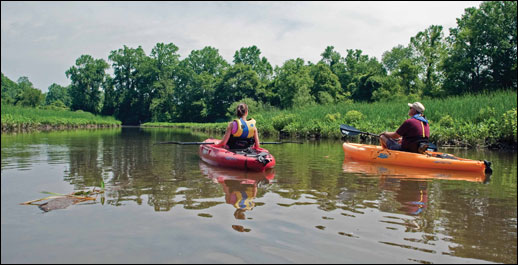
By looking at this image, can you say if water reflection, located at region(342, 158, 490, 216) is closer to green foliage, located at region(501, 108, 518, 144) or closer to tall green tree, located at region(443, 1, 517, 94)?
green foliage, located at region(501, 108, 518, 144)

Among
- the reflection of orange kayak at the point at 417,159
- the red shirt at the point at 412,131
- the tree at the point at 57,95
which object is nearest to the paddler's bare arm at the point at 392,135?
the red shirt at the point at 412,131

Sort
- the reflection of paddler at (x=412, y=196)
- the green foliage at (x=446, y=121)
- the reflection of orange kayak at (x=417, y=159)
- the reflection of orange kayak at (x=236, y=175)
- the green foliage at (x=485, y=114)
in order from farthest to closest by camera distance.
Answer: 1. the green foliage at (x=446, y=121)
2. the green foliage at (x=485, y=114)
3. the reflection of orange kayak at (x=417, y=159)
4. the reflection of orange kayak at (x=236, y=175)
5. the reflection of paddler at (x=412, y=196)

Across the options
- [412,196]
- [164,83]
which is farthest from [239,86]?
[412,196]

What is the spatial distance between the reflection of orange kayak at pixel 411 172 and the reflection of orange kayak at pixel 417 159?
0.10m

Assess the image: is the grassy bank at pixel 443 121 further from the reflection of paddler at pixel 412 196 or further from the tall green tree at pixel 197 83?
the tall green tree at pixel 197 83

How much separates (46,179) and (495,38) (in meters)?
34.9

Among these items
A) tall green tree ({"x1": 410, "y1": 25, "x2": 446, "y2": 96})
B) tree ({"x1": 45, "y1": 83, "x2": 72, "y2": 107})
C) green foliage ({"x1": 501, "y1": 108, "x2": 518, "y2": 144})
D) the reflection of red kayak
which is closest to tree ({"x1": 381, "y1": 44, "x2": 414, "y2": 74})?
tall green tree ({"x1": 410, "y1": 25, "x2": 446, "y2": 96})

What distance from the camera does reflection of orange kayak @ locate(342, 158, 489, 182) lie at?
668 cm

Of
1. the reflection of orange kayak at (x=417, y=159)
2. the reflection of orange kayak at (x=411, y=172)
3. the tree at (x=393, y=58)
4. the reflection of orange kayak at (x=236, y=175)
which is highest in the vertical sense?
the tree at (x=393, y=58)

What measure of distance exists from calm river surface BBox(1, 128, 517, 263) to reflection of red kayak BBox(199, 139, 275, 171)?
42cm

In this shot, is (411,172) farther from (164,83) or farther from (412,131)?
(164,83)

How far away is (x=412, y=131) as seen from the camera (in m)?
8.13

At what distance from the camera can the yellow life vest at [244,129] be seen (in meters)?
7.98

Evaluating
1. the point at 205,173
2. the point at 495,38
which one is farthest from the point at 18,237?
the point at 495,38
